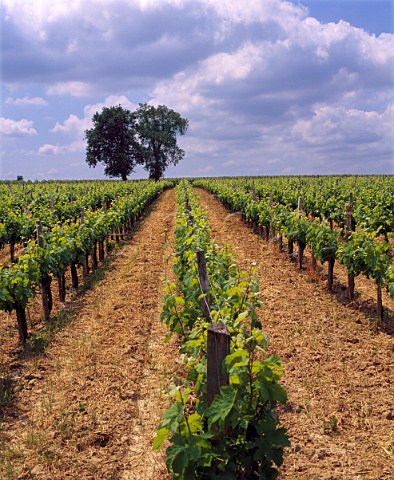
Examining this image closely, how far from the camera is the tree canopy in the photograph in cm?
6500

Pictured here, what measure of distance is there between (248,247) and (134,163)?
52692mm

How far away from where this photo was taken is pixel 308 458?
15.7ft

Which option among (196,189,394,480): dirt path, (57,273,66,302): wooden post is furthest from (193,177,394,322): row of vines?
(57,273,66,302): wooden post

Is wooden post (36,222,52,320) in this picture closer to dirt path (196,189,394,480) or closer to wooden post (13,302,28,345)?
wooden post (13,302,28,345)

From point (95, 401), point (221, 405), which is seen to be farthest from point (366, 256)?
point (221, 405)

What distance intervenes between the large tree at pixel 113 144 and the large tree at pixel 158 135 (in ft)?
6.79

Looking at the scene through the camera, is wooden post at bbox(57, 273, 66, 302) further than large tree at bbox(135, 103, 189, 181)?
No

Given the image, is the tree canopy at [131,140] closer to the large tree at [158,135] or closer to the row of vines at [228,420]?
the large tree at [158,135]

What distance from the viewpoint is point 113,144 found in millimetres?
65562

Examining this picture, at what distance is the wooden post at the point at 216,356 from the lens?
357 centimetres

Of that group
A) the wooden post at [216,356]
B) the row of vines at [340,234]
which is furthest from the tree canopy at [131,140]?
the wooden post at [216,356]

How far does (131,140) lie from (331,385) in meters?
63.1

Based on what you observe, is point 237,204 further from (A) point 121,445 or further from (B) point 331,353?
(A) point 121,445

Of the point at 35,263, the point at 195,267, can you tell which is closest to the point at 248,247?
the point at 35,263
